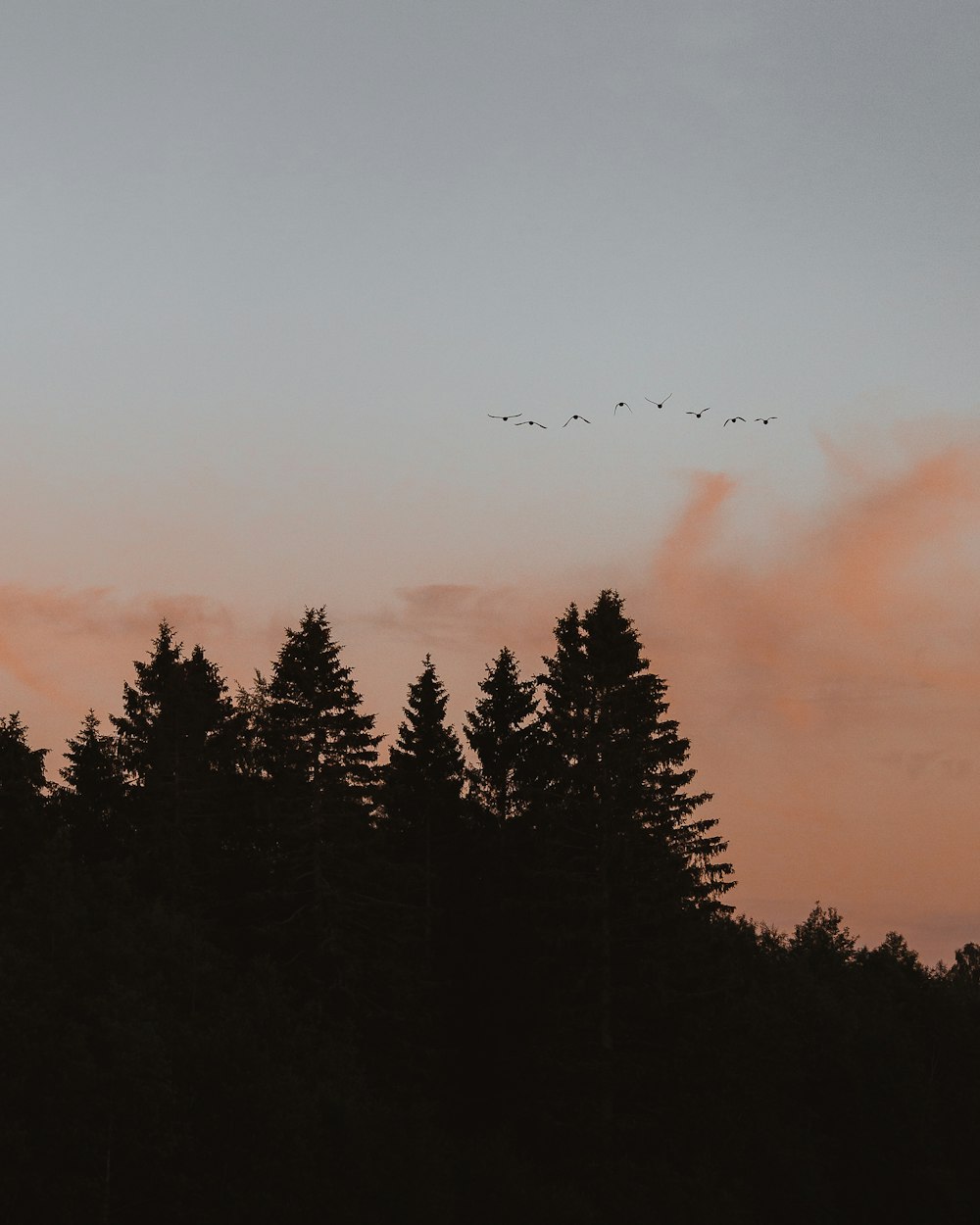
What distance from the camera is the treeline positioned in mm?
43906

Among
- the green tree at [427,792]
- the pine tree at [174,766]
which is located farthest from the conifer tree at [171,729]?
the green tree at [427,792]

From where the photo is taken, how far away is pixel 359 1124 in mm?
47000

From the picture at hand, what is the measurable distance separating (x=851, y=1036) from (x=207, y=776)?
44319 millimetres

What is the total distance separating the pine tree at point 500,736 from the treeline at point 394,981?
146mm

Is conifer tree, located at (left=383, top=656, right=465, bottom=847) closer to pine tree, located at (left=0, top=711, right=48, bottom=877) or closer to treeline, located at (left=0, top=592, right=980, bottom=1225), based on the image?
treeline, located at (left=0, top=592, right=980, bottom=1225)

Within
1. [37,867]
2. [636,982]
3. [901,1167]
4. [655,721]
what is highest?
[655,721]

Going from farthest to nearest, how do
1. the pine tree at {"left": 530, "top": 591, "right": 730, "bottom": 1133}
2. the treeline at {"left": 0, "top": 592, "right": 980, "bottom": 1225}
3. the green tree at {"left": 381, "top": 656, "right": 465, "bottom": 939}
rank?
the green tree at {"left": 381, "top": 656, "right": 465, "bottom": 939} → the pine tree at {"left": 530, "top": 591, "right": 730, "bottom": 1133} → the treeline at {"left": 0, "top": 592, "right": 980, "bottom": 1225}

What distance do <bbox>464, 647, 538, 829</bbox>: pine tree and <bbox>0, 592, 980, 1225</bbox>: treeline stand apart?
0.15 m

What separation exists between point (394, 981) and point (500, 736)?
16966 millimetres

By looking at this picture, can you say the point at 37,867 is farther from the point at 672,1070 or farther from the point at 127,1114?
the point at 672,1070

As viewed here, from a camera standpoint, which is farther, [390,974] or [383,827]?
[383,827]

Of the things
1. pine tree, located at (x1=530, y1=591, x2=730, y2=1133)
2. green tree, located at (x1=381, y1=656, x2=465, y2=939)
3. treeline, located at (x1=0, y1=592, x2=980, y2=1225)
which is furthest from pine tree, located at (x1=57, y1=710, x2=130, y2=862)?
pine tree, located at (x1=530, y1=591, x2=730, y2=1133)

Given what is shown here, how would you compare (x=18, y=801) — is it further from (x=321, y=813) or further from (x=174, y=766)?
(x=321, y=813)

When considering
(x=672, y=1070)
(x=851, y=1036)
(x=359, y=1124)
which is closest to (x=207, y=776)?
(x=359, y=1124)
